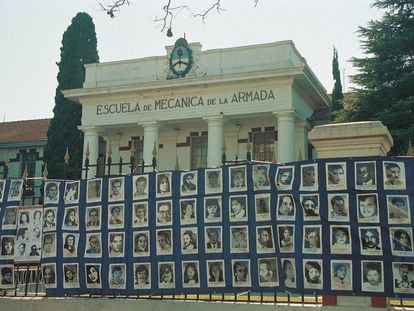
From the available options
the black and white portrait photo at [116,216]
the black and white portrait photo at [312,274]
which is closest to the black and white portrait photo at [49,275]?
the black and white portrait photo at [116,216]

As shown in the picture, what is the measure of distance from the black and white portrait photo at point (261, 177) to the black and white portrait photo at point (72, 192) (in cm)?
255

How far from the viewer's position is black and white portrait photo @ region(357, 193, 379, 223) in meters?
6.41

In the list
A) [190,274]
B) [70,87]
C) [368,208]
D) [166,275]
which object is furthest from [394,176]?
[70,87]

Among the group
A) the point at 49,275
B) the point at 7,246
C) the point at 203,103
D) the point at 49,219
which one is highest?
the point at 203,103

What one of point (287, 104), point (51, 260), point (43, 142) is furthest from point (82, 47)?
point (51, 260)

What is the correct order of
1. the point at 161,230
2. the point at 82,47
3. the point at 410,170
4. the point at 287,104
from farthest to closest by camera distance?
the point at 82,47 < the point at 287,104 < the point at 161,230 < the point at 410,170

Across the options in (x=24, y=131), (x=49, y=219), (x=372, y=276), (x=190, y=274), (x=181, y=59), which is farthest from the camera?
(x=24, y=131)

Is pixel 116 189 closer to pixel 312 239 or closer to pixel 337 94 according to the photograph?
pixel 312 239

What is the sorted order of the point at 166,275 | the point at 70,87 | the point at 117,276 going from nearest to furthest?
the point at 166,275
the point at 117,276
the point at 70,87

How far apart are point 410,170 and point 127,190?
11.6ft

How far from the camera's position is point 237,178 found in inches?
284

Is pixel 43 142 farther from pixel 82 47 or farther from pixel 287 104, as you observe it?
pixel 287 104

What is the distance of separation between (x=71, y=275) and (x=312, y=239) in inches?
129

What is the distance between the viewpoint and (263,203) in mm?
6961
